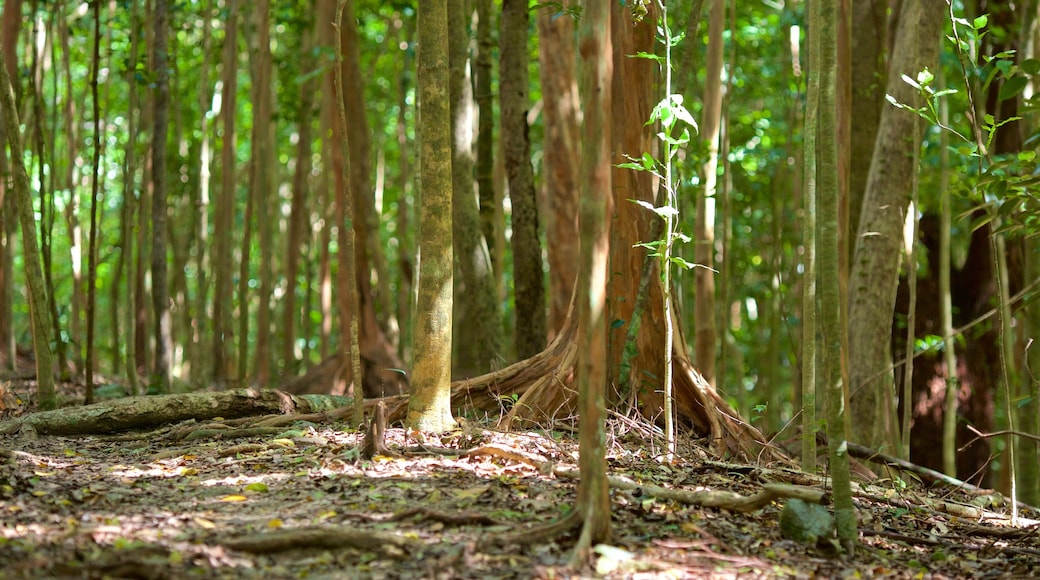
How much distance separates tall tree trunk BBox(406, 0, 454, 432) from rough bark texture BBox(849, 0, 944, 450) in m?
3.92

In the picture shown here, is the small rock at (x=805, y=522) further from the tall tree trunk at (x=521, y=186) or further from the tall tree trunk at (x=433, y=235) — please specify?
the tall tree trunk at (x=521, y=186)

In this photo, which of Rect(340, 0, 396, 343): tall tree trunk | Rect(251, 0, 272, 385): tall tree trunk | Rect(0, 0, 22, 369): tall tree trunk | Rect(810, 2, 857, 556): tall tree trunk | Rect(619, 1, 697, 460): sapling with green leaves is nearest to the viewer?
Rect(810, 2, 857, 556): tall tree trunk

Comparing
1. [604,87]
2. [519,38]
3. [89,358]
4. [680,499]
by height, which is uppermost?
[519,38]

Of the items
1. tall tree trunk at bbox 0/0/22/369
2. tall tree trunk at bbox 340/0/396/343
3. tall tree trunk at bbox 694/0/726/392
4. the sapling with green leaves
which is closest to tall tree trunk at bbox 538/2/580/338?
tall tree trunk at bbox 694/0/726/392

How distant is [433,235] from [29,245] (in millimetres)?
2738

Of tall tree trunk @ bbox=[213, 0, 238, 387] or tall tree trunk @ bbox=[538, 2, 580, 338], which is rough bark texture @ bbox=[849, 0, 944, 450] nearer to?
tall tree trunk @ bbox=[538, 2, 580, 338]

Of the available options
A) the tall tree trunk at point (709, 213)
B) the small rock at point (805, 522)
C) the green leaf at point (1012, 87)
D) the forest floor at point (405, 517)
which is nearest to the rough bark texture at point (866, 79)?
the tall tree trunk at point (709, 213)

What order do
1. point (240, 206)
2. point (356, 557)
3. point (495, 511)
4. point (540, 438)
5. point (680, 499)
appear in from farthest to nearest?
point (240, 206), point (540, 438), point (680, 499), point (495, 511), point (356, 557)

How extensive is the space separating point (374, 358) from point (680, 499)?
5.96 m

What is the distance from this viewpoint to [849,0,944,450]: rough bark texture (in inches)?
296

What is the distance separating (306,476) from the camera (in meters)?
4.36

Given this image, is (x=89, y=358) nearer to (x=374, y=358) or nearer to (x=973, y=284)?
(x=374, y=358)

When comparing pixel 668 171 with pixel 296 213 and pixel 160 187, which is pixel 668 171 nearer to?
pixel 160 187

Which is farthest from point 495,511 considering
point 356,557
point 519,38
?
point 519,38
